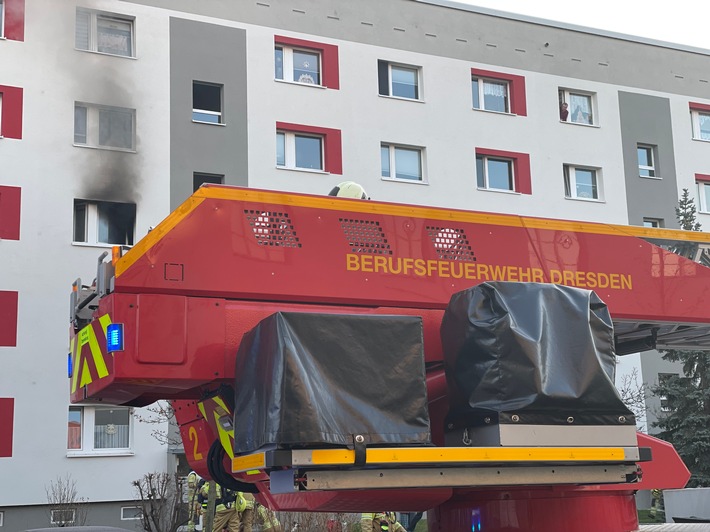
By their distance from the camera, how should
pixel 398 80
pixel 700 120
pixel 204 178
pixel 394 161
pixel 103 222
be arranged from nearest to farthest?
pixel 103 222
pixel 204 178
pixel 394 161
pixel 398 80
pixel 700 120

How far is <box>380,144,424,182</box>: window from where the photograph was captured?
27.1 metres

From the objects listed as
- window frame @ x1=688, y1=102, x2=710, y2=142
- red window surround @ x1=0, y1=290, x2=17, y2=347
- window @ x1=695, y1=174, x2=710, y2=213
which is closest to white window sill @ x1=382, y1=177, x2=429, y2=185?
red window surround @ x1=0, y1=290, x2=17, y2=347

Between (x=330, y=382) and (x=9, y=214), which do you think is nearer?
(x=330, y=382)

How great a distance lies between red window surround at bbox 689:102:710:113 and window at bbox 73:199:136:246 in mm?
19490

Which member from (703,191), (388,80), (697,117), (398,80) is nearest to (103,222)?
(388,80)

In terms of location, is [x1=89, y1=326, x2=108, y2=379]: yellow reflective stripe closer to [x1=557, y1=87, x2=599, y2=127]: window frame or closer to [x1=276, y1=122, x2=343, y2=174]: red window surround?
[x1=276, y1=122, x2=343, y2=174]: red window surround

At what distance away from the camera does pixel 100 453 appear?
886 inches

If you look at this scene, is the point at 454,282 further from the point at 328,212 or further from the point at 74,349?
the point at 74,349

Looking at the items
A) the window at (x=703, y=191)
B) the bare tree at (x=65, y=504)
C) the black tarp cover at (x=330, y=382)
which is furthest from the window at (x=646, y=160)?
the black tarp cover at (x=330, y=382)

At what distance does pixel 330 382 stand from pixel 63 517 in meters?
17.6

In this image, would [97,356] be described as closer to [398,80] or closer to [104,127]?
[104,127]

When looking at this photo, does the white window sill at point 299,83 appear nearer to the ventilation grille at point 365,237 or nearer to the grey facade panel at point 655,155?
the grey facade panel at point 655,155

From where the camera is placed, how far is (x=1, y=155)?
22688 mm

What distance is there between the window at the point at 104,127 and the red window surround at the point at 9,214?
2.05m
